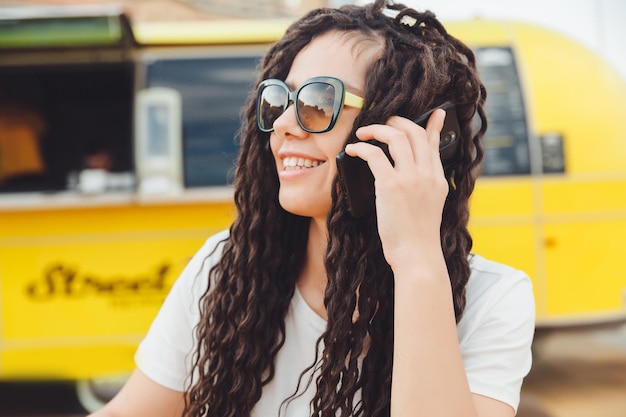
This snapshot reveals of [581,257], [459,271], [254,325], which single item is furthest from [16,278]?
[581,257]

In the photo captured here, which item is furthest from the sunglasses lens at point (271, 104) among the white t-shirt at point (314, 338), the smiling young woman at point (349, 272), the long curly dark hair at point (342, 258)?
the white t-shirt at point (314, 338)

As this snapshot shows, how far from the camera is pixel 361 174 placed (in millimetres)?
1420

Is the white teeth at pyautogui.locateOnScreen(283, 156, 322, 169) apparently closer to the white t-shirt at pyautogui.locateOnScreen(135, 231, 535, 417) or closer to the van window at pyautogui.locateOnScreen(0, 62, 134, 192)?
Answer: the white t-shirt at pyautogui.locateOnScreen(135, 231, 535, 417)

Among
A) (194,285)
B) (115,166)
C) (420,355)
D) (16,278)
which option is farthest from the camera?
(115,166)

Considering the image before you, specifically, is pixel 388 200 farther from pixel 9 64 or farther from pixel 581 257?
pixel 9 64

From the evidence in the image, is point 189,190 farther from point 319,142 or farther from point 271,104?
point 319,142

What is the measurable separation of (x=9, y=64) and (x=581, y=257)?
14.6 feet

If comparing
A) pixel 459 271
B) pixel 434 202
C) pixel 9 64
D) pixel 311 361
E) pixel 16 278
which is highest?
pixel 9 64

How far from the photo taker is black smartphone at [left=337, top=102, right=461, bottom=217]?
141cm

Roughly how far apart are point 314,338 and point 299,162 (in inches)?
16.9

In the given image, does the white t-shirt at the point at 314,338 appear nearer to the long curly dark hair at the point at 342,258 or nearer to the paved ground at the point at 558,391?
the long curly dark hair at the point at 342,258

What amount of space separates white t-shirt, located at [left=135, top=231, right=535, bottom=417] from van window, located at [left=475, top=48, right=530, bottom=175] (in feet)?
9.89

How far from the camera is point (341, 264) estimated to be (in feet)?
4.77

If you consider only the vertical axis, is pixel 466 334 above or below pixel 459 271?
below
